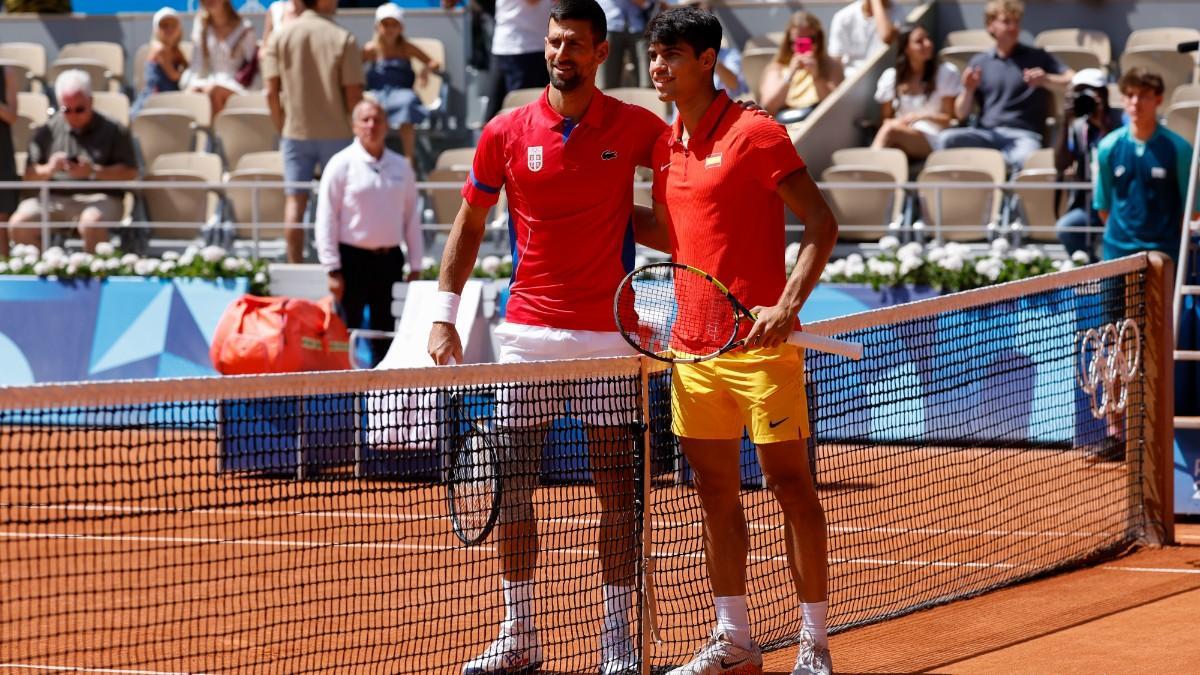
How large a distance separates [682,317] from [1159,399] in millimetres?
3721

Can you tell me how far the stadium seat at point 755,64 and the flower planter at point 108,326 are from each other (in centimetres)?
477

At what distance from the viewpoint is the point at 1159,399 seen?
309 inches

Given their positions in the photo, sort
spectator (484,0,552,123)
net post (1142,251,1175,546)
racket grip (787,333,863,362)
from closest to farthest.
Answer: racket grip (787,333,863,362)
net post (1142,251,1175,546)
spectator (484,0,552,123)

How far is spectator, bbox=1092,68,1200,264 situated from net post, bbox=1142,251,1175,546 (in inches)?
78.2

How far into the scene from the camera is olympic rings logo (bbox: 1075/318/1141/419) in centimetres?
754

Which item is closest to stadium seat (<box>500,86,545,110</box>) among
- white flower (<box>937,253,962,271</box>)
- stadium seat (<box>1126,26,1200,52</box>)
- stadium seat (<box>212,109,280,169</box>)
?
stadium seat (<box>212,109,280,169</box>)

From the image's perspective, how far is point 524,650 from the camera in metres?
5.28

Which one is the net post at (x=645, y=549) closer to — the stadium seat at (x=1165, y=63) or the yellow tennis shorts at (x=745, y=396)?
the yellow tennis shorts at (x=745, y=396)

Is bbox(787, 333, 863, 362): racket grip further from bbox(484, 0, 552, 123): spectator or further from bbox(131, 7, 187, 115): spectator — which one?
bbox(131, 7, 187, 115): spectator

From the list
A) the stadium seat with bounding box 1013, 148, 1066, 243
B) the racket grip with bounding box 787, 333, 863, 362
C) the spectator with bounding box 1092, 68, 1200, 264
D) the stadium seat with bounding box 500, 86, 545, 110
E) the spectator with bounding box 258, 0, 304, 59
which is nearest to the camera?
the racket grip with bounding box 787, 333, 863, 362

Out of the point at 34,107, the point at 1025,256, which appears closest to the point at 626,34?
the point at 1025,256

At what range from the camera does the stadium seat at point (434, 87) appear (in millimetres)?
14654

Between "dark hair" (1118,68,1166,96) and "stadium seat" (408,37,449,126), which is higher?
"dark hair" (1118,68,1166,96)

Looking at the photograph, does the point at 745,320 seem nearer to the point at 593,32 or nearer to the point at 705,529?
the point at 705,529
